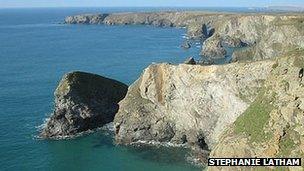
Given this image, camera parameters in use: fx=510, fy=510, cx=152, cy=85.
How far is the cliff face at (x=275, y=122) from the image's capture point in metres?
52.3

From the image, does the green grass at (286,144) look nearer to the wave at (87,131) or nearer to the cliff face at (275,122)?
the cliff face at (275,122)

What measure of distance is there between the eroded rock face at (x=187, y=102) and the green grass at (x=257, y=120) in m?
14.9

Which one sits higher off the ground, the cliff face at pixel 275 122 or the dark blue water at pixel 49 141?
the cliff face at pixel 275 122

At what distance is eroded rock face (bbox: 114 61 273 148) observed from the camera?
74500 mm

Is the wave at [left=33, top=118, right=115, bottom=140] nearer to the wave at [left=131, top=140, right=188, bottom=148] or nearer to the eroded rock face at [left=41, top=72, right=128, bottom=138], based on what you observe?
the eroded rock face at [left=41, top=72, right=128, bottom=138]

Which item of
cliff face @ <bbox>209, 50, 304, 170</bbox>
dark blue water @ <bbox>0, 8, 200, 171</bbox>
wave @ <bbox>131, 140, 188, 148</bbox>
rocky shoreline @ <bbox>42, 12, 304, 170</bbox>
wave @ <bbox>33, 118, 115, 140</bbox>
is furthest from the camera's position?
wave @ <bbox>33, 118, 115, 140</bbox>

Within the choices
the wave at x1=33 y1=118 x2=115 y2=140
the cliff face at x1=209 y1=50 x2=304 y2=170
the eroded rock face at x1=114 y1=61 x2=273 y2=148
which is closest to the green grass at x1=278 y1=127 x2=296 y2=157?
the cliff face at x1=209 y1=50 x2=304 y2=170

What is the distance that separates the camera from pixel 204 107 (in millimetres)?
79375

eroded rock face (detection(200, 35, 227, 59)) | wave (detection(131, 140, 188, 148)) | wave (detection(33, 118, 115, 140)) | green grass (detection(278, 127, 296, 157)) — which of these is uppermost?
green grass (detection(278, 127, 296, 157))

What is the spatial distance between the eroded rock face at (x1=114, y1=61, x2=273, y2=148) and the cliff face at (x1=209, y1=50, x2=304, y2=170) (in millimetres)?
14649

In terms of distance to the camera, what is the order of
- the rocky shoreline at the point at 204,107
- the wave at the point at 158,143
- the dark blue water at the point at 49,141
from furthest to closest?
the wave at the point at 158,143 < the dark blue water at the point at 49,141 < the rocky shoreline at the point at 204,107

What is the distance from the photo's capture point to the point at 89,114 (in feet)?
301

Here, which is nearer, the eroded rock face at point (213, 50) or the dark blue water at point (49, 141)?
the dark blue water at point (49, 141)

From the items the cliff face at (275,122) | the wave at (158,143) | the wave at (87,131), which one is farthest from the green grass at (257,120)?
the wave at (87,131)
